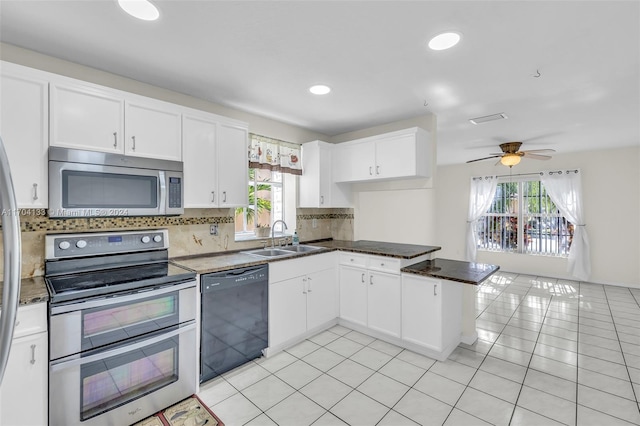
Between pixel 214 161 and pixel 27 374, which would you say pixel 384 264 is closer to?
pixel 214 161

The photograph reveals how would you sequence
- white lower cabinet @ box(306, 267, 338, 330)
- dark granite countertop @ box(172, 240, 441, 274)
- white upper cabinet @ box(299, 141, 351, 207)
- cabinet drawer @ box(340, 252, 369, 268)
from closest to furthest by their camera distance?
dark granite countertop @ box(172, 240, 441, 274) < white lower cabinet @ box(306, 267, 338, 330) < cabinet drawer @ box(340, 252, 369, 268) < white upper cabinet @ box(299, 141, 351, 207)

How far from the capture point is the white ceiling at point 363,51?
1.67 m

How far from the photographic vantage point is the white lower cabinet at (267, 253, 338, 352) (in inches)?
112

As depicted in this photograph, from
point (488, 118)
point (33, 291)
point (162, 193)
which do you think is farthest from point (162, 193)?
point (488, 118)

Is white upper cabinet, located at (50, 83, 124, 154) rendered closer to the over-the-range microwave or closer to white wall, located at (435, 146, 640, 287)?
the over-the-range microwave

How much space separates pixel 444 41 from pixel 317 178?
7.05 feet

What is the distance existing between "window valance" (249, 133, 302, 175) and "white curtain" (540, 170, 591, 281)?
5319mm

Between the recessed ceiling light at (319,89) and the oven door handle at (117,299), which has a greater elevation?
the recessed ceiling light at (319,89)

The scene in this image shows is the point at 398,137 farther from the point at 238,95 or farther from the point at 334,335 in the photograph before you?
the point at 334,335

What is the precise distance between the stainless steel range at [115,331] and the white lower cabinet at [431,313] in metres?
1.95

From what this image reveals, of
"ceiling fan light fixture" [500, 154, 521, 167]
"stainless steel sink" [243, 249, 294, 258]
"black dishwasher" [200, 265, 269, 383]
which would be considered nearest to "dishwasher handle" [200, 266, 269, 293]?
"black dishwasher" [200, 265, 269, 383]

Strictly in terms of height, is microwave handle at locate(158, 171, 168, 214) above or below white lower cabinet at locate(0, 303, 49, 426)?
above

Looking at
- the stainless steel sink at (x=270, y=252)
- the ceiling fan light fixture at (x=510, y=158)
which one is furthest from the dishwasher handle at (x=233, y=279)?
the ceiling fan light fixture at (x=510, y=158)

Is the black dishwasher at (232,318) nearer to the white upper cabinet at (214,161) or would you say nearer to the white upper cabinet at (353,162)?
the white upper cabinet at (214,161)
